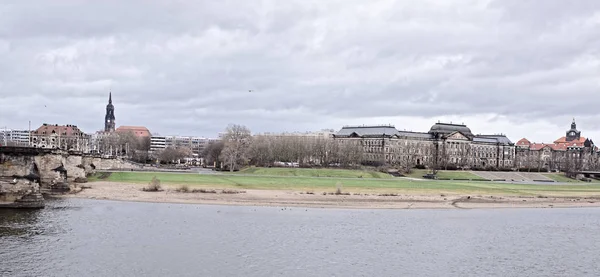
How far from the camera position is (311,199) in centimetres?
7519

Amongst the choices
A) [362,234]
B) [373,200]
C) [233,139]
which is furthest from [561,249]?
[233,139]

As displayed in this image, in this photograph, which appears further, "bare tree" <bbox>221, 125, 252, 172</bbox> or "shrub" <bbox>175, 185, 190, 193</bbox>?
"bare tree" <bbox>221, 125, 252, 172</bbox>

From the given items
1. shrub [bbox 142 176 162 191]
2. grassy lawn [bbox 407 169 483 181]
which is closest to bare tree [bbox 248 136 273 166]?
grassy lawn [bbox 407 169 483 181]

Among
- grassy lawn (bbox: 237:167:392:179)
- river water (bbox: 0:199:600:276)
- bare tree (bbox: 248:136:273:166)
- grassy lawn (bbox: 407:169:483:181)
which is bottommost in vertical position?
river water (bbox: 0:199:600:276)

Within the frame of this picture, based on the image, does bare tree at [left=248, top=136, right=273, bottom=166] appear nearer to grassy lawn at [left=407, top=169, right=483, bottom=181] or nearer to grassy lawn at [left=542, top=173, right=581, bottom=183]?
grassy lawn at [left=407, top=169, right=483, bottom=181]

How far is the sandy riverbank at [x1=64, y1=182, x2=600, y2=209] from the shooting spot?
230 feet

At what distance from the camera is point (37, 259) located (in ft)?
113

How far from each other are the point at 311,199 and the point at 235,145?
85.8 metres

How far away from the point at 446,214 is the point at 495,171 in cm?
11589

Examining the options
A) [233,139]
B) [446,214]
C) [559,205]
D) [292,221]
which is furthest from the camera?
[233,139]

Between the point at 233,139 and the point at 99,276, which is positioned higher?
the point at 233,139

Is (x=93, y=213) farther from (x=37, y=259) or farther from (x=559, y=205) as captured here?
(x=559, y=205)

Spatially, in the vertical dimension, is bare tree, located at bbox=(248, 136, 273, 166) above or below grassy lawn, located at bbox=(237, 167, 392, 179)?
above

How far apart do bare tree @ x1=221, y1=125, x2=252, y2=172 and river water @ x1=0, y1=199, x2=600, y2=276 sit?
87.5 m
